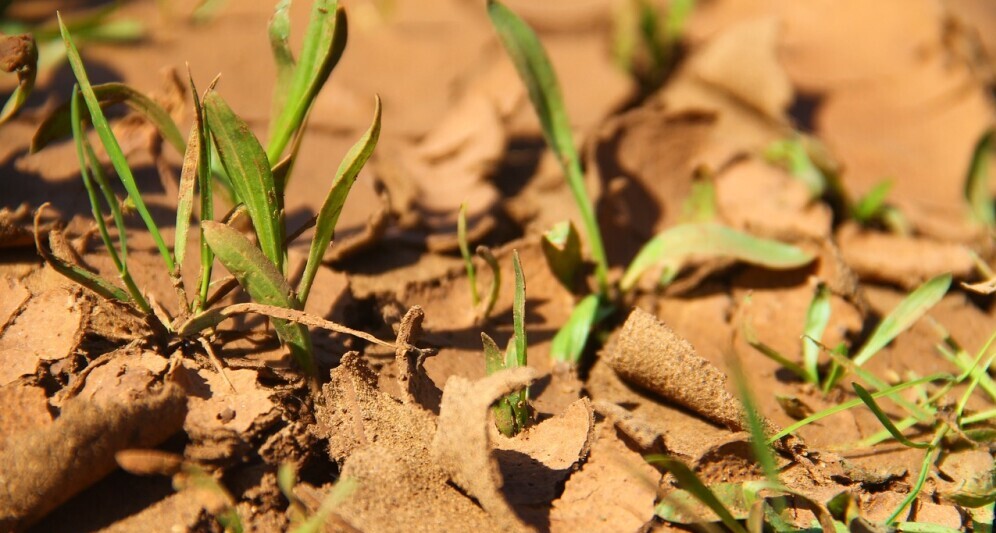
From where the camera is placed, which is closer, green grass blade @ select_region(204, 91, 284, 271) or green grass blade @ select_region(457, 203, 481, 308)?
green grass blade @ select_region(204, 91, 284, 271)

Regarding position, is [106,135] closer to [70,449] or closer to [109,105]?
[109,105]

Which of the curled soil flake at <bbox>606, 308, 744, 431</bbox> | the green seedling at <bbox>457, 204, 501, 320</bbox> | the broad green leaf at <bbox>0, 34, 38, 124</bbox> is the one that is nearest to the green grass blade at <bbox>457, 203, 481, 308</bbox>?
the green seedling at <bbox>457, 204, 501, 320</bbox>

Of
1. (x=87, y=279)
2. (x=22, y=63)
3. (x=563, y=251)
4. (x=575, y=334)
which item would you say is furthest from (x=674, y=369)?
(x=22, y=63)

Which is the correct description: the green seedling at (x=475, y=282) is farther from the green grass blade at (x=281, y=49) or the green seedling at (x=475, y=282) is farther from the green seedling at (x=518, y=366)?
the green grass blade at (x=281, y=49)

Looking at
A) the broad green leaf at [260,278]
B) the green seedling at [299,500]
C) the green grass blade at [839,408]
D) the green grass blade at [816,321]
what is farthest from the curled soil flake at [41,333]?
the green grass blade at [816,321]

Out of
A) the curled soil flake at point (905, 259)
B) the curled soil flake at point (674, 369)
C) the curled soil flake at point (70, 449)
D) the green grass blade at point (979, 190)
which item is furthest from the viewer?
the green grass blade at point (979, 190)

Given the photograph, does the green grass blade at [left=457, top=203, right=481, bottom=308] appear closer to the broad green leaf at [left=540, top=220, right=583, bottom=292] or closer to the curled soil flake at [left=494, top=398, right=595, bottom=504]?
the broad green leaf at [left=540, top=220, right=583, bottom=292]
